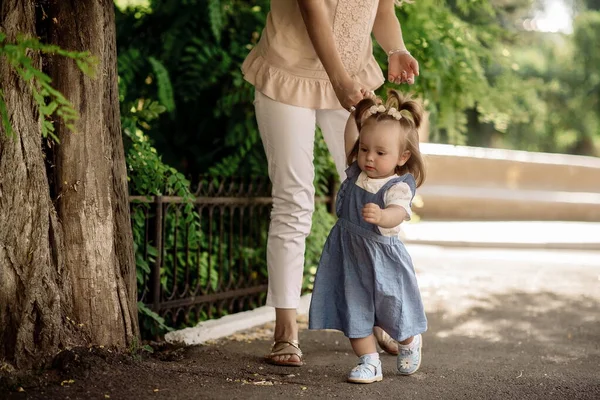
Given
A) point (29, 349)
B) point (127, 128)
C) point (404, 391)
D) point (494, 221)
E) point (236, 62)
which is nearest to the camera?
point (29, 349)

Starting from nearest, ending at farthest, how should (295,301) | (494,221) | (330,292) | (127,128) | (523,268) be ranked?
(330,292) → (295,301) → (127,128) → (523,268) → (494,221)

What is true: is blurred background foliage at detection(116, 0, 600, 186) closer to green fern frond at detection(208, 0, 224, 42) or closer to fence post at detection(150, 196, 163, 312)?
green fern frond at detection(208, 0, 224, 42)

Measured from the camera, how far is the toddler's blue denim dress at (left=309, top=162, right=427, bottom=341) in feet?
11.0

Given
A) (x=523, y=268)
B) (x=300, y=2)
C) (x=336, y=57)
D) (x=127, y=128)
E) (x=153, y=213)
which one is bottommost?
(x=523, y=268)

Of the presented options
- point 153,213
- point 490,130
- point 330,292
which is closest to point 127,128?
point 153,213

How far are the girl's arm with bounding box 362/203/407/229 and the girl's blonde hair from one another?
30cm

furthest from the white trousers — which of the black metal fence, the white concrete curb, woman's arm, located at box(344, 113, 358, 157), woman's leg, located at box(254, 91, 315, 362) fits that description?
the black metal fence

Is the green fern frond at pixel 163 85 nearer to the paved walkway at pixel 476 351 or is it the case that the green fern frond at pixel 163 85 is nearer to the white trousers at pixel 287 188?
the white trousers at pixel 287 188

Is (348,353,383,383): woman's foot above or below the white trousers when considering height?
below

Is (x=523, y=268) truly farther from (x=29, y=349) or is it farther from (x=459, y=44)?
(x=29, y=349)

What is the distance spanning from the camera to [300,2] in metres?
3.53

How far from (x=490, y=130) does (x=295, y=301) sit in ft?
58.7

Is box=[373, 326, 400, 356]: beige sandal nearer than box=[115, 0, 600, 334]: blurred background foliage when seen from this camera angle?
Yes

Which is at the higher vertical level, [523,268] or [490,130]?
[490,130]
